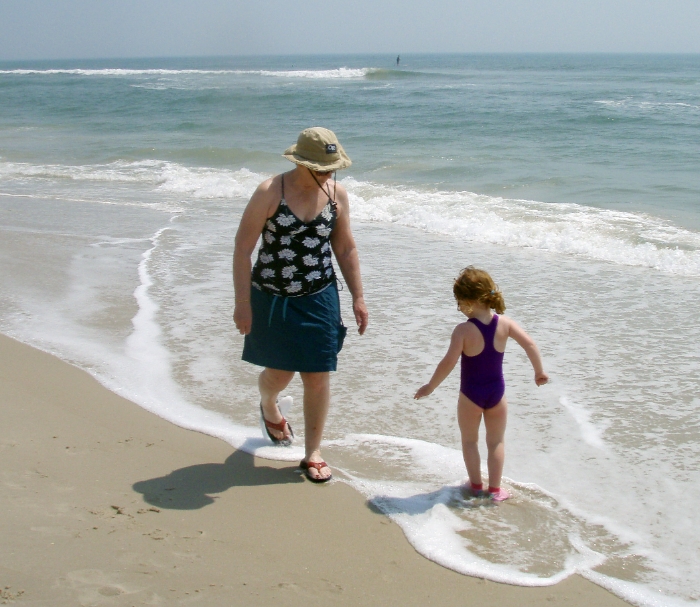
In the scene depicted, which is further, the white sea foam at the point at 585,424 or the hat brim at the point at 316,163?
the white sea foam at the point at 585,424

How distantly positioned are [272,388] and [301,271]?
0.64 m

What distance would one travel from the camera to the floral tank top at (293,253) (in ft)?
11.0

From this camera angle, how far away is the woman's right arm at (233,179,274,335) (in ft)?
10.8

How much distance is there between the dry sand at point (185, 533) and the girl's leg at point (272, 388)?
0.23 metres

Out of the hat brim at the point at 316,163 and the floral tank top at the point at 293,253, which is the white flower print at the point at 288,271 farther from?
the hat brim at the point at 316,163

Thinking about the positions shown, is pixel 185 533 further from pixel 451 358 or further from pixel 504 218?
pixel 504 218

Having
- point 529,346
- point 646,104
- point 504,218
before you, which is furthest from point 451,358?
point 646,104

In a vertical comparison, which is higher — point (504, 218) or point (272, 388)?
point (272, 388)

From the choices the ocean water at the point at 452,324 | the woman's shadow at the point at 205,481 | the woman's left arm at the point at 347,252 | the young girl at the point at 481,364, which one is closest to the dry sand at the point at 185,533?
the woman's shadow at the point at 205,481

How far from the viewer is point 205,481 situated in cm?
347

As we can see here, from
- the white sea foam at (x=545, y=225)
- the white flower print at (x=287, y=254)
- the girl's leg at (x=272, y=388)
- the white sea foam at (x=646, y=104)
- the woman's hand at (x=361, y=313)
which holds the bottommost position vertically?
the white sea foam at (x=545, y=225)

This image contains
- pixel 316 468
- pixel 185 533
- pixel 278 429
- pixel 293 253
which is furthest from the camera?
pixel 278 429

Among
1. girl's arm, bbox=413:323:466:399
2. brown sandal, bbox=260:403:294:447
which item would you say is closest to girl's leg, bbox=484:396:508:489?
girl's arm, bbox=413:323:466:399

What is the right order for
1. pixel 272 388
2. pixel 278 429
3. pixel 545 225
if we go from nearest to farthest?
pixel 272 388 → pixel 278 429 → pixel 545 225
